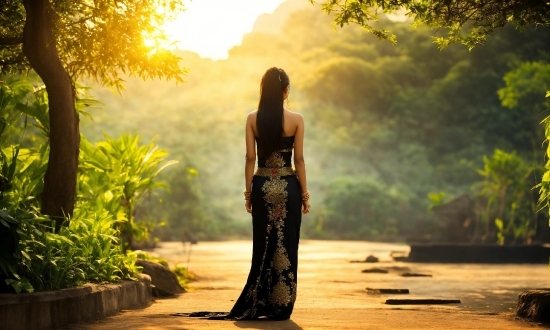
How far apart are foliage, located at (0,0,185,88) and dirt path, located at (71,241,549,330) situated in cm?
268

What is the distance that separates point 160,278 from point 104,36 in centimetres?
350

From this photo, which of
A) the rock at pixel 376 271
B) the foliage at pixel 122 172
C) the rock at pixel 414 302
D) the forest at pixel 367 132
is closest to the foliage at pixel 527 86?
the forest at pixel 367 132

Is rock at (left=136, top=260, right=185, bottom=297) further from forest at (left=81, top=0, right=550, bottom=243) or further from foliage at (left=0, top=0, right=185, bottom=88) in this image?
forest at (left=81, top=0, right=550, bottom=243)

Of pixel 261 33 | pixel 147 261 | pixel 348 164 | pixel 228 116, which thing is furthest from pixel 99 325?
pixel 261 33

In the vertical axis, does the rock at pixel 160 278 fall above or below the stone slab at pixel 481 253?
below

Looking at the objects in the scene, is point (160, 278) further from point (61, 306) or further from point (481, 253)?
point (481, 253)

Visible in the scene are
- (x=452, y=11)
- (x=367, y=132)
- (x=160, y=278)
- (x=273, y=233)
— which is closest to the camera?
(x=273, y=233)

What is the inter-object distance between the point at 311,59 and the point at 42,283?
210 feet

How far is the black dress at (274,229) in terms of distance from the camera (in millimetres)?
7684

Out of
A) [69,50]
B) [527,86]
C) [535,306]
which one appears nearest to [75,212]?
[69,50]

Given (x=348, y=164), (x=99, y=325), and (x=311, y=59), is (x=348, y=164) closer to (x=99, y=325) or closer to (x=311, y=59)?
(x=311, y=59)

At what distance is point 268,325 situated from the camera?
7.05 metres

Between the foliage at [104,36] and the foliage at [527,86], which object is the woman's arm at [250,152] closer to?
the foliage at [104,36]

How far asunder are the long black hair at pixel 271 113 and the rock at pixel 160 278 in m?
4.46
